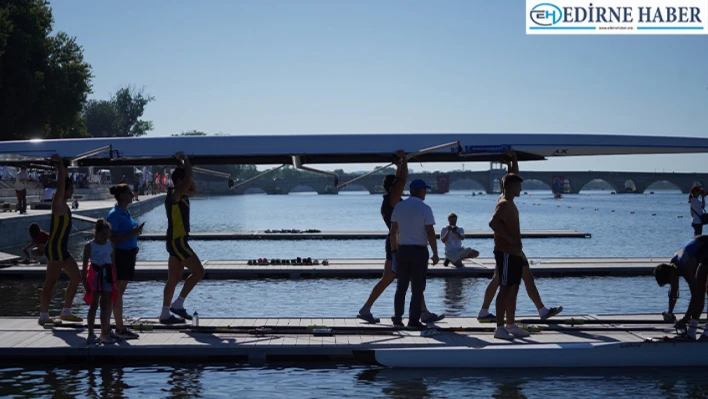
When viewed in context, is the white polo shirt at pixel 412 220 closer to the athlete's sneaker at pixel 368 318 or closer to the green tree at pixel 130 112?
the athlete's sneaker at pixel 368 318

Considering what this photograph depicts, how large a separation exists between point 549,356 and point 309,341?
2.83 meters

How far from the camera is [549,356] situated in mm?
10117

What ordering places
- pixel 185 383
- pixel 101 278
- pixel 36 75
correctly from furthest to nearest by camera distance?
1. pixel 36 75
2. pixel 101 278
3. pixel 185 383

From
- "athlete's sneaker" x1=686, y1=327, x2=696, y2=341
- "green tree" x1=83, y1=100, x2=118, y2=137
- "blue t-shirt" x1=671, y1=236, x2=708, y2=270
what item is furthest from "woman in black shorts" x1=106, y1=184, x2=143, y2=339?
"green tree" x1=83, y1=100, x2=118, y2=137

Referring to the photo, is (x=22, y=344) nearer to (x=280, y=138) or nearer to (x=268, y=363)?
(x=268, y=363)

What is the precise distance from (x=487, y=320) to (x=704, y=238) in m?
3.05

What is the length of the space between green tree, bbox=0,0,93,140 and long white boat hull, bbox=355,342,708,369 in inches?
1674

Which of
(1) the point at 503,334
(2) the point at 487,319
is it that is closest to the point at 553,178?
(2) the point at 487,319

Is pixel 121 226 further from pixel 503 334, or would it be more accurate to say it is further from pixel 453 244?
pixel 453 244

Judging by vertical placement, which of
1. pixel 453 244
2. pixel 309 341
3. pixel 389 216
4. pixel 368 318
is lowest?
pixel 309 341

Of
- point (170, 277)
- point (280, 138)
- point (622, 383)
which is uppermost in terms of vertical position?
point (280, 138)

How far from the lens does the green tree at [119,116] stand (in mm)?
130750

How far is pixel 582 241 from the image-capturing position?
40.5 m

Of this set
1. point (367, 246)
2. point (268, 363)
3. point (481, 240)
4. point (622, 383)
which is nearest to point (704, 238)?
point (622, 383)
